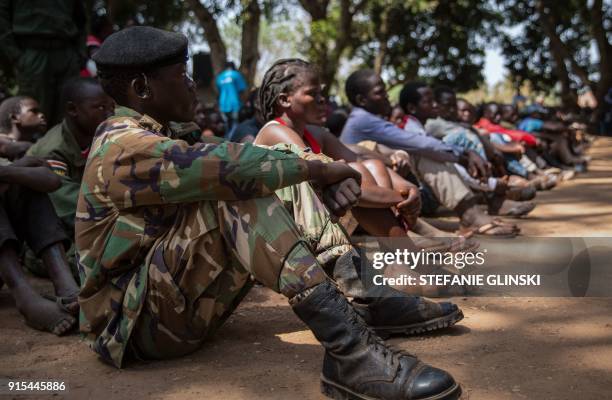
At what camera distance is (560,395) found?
2082 millimetres

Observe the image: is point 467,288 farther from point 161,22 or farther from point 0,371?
point 161,22

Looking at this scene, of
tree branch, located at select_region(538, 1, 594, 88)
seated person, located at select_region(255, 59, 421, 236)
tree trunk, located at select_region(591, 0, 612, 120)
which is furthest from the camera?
tree branch, located at select_region(538, 1, 594, 88)

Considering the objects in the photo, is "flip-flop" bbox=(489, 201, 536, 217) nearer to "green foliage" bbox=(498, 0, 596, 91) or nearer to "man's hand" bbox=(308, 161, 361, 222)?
"man's hand" bbox=(308, 161, 361, 222)

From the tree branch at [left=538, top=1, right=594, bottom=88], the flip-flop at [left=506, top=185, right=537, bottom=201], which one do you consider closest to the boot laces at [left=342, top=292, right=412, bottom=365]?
the flip-flop at [left=506, top=185, right=537, bottom=201]

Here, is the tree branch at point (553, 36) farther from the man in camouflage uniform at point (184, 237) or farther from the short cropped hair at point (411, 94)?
the man in camouflage uniform at point (184, 237)

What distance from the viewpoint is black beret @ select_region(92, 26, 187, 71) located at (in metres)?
2.36

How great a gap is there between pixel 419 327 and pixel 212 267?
2.90ft

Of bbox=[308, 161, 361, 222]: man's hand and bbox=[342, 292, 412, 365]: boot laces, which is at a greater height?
bbox=[308, 161, 361, 222]: man's hand

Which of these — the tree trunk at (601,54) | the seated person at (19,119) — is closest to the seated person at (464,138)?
the seated person at (19,119)

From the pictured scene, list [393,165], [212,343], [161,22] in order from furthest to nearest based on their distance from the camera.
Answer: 1. [161,22]
2. [393,165]
3. [212,343]

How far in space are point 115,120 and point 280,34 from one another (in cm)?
3657

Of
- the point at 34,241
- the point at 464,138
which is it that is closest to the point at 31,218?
the point at 34,241

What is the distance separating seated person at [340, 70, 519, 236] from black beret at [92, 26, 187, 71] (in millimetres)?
2811

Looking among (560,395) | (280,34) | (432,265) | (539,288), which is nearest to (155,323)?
(560,395)
